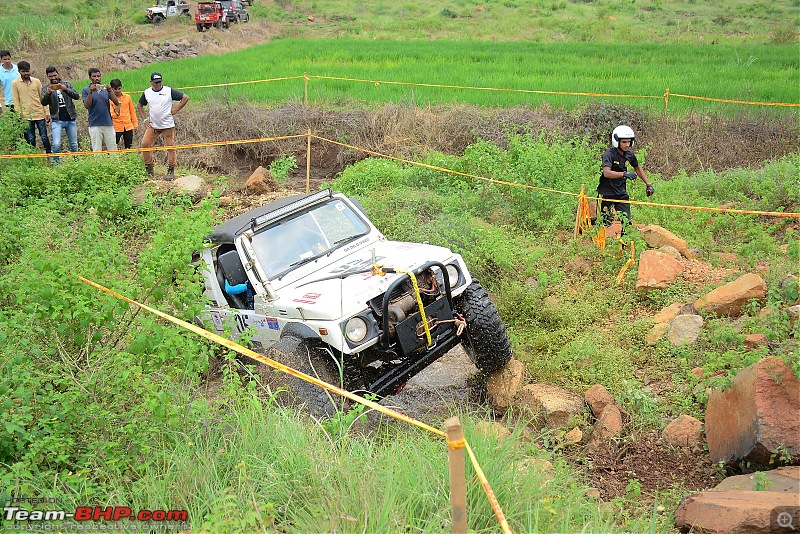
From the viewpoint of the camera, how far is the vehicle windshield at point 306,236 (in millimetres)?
6666

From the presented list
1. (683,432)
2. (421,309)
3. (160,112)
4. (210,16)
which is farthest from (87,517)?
(210,16)

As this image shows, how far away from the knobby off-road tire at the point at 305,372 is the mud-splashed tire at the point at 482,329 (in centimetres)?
121

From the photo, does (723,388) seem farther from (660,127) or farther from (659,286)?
(660,127)

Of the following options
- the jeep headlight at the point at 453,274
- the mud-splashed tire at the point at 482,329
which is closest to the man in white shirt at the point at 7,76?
the jeep headlight at the point at 453,274

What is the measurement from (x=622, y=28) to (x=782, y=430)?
92.7ft

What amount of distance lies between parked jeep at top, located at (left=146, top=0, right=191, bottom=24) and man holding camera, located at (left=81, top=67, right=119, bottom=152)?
25.2 m

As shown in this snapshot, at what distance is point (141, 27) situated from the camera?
33.7 m

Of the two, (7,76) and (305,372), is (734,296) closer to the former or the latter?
(305,372)

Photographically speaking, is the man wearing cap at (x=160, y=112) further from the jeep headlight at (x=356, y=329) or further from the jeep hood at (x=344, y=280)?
the jeep headlight at (x=356, y=329)

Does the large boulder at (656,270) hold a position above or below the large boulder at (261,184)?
above

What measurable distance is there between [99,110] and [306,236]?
275 inches

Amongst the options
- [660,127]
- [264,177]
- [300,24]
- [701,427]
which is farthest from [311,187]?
[300,24]

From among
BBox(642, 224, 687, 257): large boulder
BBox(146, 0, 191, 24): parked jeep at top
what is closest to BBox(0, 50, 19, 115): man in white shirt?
BBox(642, 224, 687, 257): large boulder

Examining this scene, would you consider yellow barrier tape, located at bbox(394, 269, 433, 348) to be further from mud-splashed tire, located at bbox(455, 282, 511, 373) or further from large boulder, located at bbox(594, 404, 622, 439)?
large boulder, located at bbox(594, 404, 622, 439)
